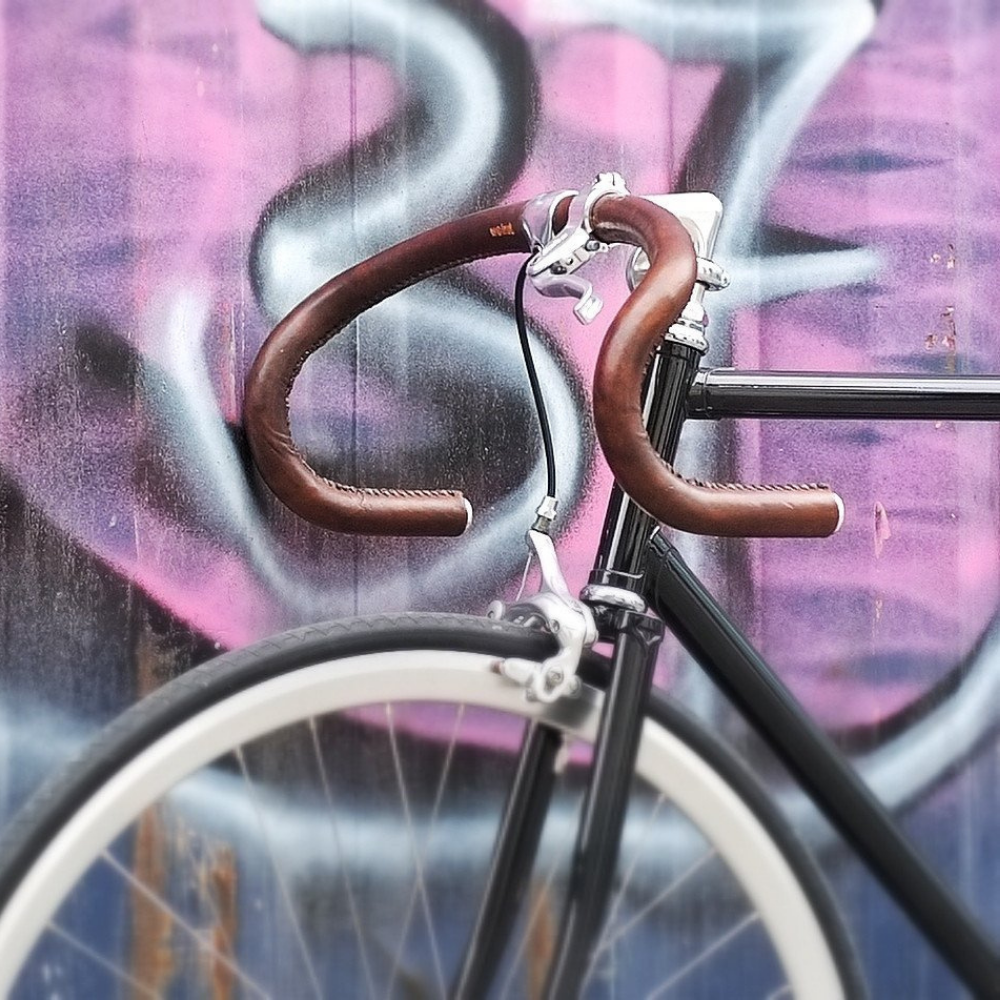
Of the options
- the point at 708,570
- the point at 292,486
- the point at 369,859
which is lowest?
the point at 369,859

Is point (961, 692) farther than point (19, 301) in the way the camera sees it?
Yes

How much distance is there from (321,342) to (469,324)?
10.8 inches

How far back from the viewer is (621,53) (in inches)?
41.1

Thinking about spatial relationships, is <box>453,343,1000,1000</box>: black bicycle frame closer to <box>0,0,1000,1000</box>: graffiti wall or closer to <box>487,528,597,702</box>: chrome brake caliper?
<box>487,528,597,702</box>: chrome brake caliper

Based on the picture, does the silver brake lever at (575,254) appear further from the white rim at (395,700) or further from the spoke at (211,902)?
the spoke at (211,902)

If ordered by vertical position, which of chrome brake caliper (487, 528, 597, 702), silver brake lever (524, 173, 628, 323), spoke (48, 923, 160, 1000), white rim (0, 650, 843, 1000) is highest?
silver brake lever (524, 173, 628, 323)

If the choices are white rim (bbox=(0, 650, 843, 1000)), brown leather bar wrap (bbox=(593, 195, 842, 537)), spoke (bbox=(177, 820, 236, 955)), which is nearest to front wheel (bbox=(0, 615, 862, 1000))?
spoke (bbox=(177, 820, 236, 955))

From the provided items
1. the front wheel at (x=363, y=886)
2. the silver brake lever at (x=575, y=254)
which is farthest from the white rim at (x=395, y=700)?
the silver brake lever at (x=575, y=254)

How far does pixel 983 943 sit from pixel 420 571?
1.89 ft

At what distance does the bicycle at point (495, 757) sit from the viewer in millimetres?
580

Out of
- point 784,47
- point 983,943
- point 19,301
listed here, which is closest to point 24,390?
point 19,301

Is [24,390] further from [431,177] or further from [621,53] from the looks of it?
[621,53]

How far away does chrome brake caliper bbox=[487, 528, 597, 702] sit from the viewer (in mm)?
625

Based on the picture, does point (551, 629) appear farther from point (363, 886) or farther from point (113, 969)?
point (113, 969)
